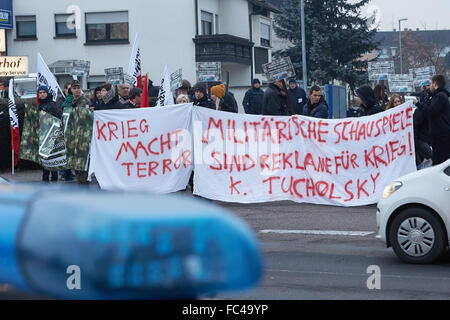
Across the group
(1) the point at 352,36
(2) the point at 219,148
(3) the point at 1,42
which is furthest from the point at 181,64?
(2) the point at 219,148

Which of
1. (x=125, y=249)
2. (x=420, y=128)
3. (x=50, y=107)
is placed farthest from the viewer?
(x=50, y=107)

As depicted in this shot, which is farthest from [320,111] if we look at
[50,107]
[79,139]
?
[50,107]

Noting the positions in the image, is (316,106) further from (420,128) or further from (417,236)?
(417,236)

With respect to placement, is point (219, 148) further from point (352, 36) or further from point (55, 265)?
point (352, 36)

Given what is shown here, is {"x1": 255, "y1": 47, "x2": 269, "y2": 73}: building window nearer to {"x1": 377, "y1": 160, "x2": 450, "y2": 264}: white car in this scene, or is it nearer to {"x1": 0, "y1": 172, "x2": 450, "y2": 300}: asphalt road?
{"x1": 0, "y1": 172, "x2": 450, "y2": 300}: asphalt road

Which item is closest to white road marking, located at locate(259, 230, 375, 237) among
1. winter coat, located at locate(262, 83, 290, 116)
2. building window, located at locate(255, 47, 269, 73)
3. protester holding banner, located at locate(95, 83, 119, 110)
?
winter coat, located at locate(262, 83, 290, 116)

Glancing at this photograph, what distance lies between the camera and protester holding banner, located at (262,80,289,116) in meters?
16.7

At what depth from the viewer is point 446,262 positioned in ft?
30.4

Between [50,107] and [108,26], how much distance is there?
2774 cm

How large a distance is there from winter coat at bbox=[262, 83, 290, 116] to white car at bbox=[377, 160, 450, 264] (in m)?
7.39

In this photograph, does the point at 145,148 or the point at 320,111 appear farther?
the point at 320,111

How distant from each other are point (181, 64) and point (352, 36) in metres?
13.6

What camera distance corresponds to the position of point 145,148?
15.1 m
